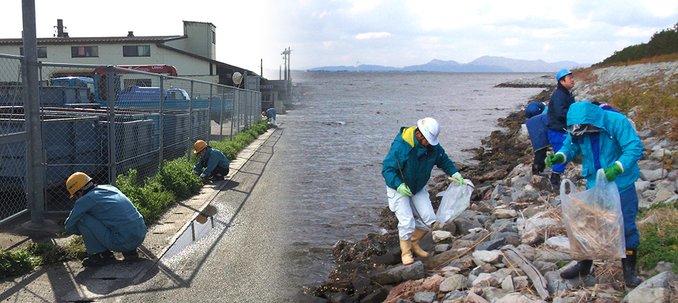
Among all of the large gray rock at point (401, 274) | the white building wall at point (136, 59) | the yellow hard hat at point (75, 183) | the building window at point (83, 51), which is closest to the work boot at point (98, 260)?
the yellow hard hat at point (75, 183)

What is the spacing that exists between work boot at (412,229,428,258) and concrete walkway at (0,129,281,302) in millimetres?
2860

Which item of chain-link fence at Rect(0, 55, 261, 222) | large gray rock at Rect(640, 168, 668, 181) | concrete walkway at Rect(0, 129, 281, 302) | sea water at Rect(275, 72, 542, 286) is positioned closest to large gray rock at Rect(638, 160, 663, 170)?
large gray rock at Rect(640, 168, 668, 181)

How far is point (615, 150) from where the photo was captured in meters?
4.52

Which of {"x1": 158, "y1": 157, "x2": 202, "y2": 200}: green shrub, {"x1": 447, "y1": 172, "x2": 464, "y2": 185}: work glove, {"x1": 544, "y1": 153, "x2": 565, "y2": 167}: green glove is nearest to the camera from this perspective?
{"x1": 544, "y1": 153, "x2": 565, "y2": 167}: green glove

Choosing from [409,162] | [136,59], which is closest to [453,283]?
[409,162]

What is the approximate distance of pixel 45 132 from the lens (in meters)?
8.06

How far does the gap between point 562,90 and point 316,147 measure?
1201 centimetres

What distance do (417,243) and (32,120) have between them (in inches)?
191

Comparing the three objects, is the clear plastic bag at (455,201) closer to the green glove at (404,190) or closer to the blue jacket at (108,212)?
the green glove at (404,190)

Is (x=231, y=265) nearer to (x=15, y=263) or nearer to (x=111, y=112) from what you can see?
(x=15, y=263)

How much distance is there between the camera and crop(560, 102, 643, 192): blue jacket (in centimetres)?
433

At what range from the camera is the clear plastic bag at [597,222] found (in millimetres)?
4297

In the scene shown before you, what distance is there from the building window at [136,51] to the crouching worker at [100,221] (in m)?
32.6

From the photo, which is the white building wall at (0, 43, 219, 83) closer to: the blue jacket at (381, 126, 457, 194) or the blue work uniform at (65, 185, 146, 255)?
the blue work uniform at (65, 185, 146, 255)
